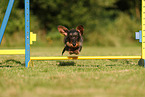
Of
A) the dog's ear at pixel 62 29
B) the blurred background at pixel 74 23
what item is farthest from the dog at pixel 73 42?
the blurred background at pixel 74 23

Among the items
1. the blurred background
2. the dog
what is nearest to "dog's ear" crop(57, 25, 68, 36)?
the dog

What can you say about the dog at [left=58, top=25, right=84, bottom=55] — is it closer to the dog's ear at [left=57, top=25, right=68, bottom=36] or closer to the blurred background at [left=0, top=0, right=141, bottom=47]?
the dog's ear at [left=57, top=25, right=68, bottom=36]

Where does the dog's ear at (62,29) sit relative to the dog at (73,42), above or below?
above

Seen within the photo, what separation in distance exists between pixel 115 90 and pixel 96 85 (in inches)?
11.2

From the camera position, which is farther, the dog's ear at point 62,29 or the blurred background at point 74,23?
the blurred background at point 74,23

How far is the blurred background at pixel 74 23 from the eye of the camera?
14.9 m

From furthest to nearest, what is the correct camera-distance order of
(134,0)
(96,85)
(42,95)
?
1. (134,0)
2. (96,85)
3. (42,95)

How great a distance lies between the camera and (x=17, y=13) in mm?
15898

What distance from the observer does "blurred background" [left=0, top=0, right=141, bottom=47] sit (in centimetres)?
1490

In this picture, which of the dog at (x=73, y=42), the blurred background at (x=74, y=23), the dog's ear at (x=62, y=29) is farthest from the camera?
the blurred background at (x=74, y=23)

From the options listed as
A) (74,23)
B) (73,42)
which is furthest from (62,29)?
(74,23)

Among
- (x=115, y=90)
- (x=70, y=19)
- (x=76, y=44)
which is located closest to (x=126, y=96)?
(x=115, y=90)

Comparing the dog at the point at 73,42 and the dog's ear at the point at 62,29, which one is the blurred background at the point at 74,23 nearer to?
the dog's ear at the point at 62,29

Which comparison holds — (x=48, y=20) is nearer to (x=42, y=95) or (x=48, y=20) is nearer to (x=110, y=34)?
(x=110, y=34)
